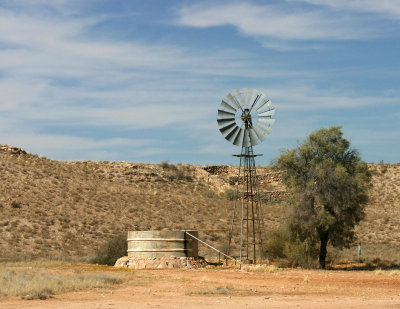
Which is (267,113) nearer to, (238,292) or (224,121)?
(224,121)

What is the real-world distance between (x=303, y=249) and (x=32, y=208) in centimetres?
2429

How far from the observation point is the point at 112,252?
3550cm

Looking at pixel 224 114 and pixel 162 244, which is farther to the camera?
pixel 224 114

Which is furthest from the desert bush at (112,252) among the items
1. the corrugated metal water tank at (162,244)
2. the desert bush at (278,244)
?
the desert bush at (278,244)

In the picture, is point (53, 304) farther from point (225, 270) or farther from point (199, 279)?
point (225, 270)

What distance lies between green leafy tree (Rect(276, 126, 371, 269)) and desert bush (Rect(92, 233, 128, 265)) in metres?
9.92

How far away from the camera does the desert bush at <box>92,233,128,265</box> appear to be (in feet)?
115

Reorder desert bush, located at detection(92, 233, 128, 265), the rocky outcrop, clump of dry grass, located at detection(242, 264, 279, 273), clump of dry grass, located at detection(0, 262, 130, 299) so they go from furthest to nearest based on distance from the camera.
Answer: the rocky outcrop, desert bush, located at detection(92, 233, 128, 265), clump of dry grass, located at detection(242, 264, 279, 273), clump of dry grass, located at detection(0, 262, 130, 299)

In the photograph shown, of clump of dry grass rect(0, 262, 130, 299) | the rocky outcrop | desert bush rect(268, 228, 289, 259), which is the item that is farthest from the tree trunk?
the rocky outcrop

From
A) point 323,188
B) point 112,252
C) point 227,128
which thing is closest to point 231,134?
point 227,128

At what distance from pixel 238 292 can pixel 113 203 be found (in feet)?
113

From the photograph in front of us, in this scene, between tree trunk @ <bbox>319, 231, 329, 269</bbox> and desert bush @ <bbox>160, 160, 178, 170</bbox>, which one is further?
Answer: desert bush @ <bbox>160, 160, 178, 170</bbox>

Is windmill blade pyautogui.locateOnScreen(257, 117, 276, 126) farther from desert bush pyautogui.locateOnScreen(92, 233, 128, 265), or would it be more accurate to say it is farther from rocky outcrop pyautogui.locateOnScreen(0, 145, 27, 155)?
rocky outcrop pyautogui.locateOnScreen(0, 145, 27, 155)

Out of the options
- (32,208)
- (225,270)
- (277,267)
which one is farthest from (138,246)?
(32,208)
